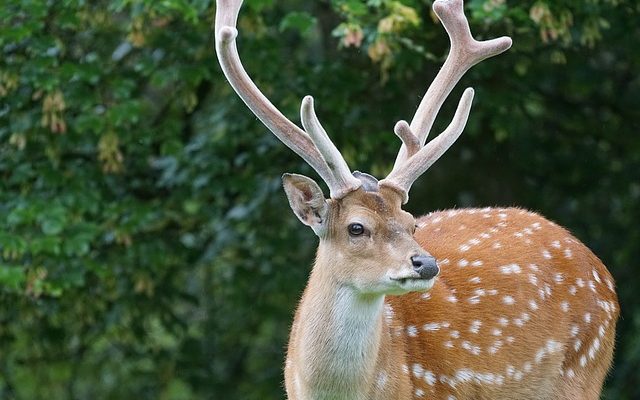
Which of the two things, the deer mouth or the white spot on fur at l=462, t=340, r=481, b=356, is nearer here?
the deer mouth

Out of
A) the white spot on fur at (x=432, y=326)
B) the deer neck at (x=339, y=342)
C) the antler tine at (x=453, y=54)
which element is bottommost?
the white spot on fur at (x=432, y=326)

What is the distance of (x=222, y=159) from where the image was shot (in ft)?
30.6

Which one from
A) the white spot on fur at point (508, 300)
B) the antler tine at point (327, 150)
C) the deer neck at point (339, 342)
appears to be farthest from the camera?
the white spot on fur at point (508, 300)

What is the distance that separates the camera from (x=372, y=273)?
221 inches

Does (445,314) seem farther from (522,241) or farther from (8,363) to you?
(8,363)

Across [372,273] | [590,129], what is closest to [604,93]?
[590,129]

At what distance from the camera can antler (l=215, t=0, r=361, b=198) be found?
5.73 metres

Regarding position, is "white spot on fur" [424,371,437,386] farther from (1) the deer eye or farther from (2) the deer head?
(1) the deer eye

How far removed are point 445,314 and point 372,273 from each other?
0.90 m

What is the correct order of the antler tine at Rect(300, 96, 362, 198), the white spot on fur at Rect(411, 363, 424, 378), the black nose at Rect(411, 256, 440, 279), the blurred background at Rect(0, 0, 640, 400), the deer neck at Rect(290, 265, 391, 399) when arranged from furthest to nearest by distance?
the blurred background at Rect(0, 0, 640, 400), the white spot on fur at Rect(411, 363, 424, 378), the deer neck at Rect(290, 265, 391, 399), the antler tine at Rect(300, 96, 362, 198), the black nose at Rect(411, 256, 440, 279)

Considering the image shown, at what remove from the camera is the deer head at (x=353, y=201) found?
5566 millimetres

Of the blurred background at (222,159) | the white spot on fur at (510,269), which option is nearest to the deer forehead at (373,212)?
the white spot on fur at (510,269)

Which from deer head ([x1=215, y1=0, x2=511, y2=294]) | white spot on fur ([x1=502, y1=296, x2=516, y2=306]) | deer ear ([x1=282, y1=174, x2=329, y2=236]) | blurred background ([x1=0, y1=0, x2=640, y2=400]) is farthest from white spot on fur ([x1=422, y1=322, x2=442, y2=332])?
blurred background ([x1=0, y1=0, x2=640, y2=400])

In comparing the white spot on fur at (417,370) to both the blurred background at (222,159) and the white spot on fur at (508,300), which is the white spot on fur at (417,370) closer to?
the white spot on fur at (508,300)
